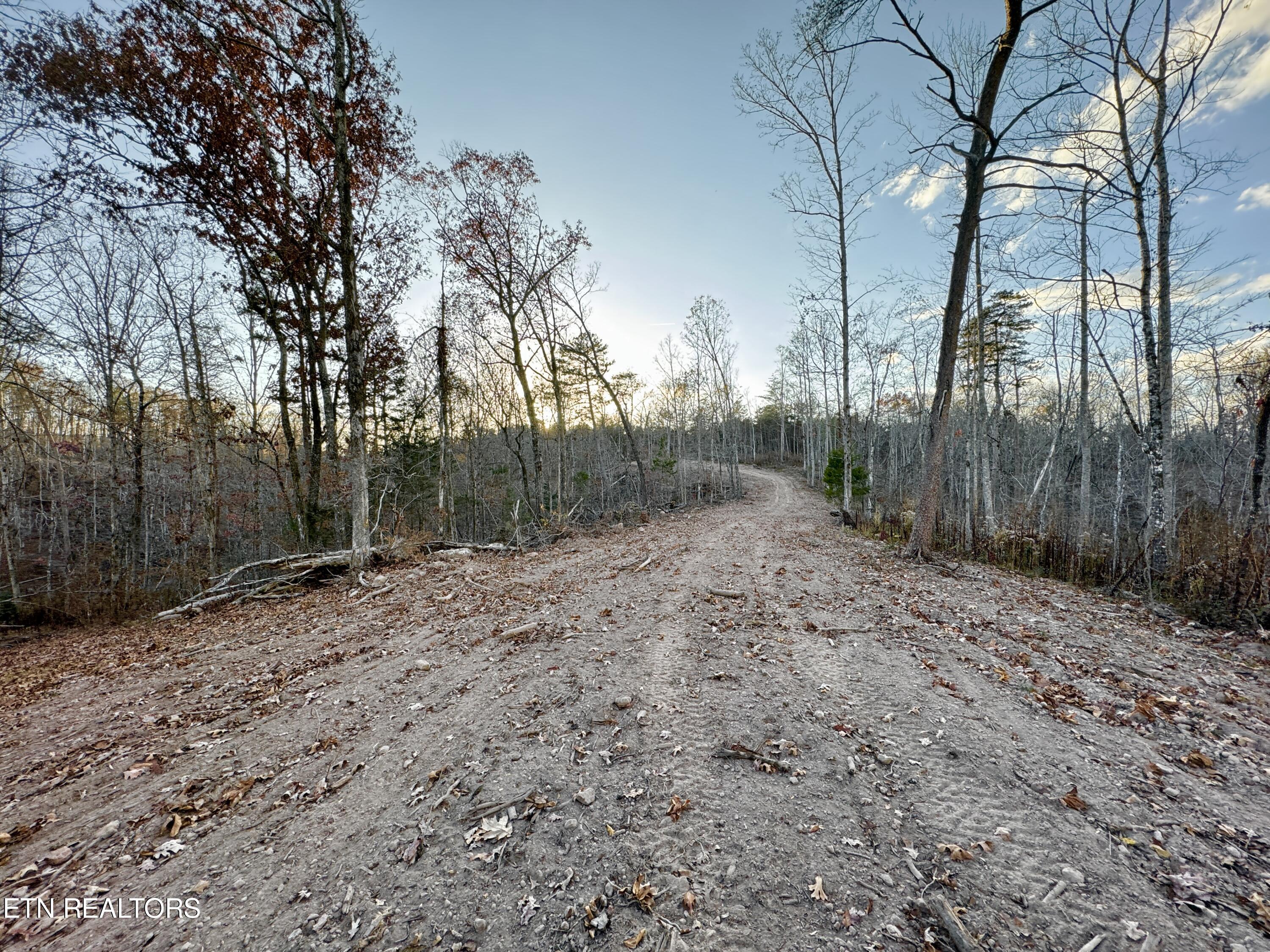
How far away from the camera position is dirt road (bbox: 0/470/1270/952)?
1891 mm

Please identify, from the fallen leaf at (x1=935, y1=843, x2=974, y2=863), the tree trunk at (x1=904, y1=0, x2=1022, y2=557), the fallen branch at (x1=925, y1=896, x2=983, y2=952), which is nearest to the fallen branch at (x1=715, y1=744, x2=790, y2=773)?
the fallen leaf at (x1=935, y1=843, x2=974, y2=863)

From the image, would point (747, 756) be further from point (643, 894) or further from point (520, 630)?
point (520, 630)

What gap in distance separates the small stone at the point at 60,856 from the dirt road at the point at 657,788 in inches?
2.5

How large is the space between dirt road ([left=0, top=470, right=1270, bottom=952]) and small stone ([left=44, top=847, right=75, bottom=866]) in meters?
0.06

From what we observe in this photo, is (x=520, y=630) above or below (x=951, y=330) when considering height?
below

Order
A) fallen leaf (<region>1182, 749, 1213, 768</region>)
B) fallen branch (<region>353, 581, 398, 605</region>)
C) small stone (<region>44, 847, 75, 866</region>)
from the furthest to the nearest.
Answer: fallen branch (<region>353, 581, 398, 605</region>), fallen leaf (<region>1182, 749, 1213, 768</region>), small stone (<region>44, 847, 75, 866</region>)

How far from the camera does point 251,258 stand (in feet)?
33.4

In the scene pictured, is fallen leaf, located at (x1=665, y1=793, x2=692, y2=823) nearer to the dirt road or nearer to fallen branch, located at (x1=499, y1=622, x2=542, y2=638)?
the dirt road

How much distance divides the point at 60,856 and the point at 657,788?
318 cm

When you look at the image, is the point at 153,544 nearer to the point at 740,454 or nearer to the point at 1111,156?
the point at 1111,156

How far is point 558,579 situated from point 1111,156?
13.1 meters

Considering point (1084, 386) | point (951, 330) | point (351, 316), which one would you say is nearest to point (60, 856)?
point (351, 316)

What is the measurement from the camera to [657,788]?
8.64ft

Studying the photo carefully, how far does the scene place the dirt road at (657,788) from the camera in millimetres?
1891
